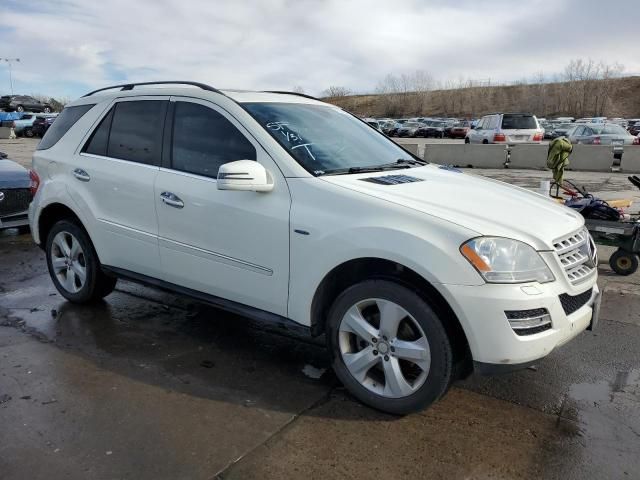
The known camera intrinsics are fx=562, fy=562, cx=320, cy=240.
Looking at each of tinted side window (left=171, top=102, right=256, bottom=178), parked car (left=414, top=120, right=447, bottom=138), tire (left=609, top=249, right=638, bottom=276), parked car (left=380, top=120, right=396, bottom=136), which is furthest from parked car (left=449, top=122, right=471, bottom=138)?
tinted side window (left=171, top=102, right=256, bottom=178)

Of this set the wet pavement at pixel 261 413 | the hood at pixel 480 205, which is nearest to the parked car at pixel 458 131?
the wet pavement at pixel 261 413

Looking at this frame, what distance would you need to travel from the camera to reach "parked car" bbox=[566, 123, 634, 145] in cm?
2116

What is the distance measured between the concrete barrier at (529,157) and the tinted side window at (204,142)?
55.7 ft

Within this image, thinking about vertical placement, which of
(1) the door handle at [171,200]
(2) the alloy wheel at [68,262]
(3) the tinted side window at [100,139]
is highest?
(3) the tinted side window at [100,139]

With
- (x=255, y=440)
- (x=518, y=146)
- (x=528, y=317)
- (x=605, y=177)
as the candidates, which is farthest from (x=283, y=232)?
(x=518, y=146)

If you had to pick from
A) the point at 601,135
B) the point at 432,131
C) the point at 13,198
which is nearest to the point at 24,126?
the point at 432,131

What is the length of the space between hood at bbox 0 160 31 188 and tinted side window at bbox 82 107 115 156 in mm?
3772

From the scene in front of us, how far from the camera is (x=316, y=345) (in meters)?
4.21

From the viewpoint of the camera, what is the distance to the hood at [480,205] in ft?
9.65

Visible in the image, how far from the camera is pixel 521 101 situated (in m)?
92.2

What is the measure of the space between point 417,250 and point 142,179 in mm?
2214

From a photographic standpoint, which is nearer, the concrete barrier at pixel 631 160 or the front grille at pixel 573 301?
the front grille at pixel 573 301

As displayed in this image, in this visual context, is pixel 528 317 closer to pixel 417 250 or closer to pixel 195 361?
pixel 417 250

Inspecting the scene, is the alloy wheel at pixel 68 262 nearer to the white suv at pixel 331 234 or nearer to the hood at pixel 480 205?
the white suv at pixel 331 234
